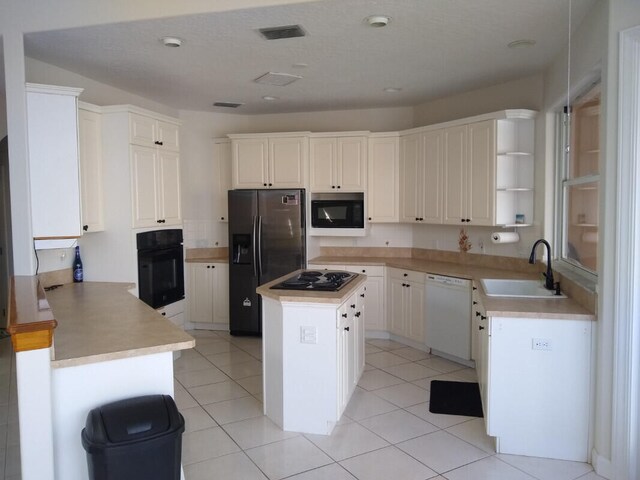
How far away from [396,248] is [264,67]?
277 centimetres

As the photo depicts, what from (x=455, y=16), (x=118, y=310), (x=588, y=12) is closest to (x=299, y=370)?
(x=118, y=310)

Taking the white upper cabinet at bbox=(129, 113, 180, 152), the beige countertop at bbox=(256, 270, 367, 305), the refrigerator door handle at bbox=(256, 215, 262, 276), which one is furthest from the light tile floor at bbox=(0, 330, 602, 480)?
the white upper cabinet at bbox=(129, 113, 180, 152)

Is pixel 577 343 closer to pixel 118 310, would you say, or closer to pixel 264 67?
pixel 118 310

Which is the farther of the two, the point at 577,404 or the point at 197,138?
the point at 197,138

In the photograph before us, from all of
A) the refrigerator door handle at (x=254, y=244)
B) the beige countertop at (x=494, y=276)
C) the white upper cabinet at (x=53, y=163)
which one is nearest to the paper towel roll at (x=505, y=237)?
the beige countertop at (x=494, y=276)

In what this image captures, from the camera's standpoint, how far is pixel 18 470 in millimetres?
3068

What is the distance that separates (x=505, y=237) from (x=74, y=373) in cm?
365

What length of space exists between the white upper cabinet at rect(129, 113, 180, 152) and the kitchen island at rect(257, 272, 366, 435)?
208 cm

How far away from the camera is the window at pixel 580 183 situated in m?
3.46

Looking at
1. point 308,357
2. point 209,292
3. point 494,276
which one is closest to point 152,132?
point 209,292

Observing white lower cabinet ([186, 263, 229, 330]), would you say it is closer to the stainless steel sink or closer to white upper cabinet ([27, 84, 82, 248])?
white upper cabinet ([27, 84, 82, 248])

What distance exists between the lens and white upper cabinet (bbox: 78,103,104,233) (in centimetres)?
422

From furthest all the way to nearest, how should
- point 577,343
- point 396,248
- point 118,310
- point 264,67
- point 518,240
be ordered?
1. point 396,248
2. point 518,240
3. point 264,67
4. point 118,310
5. point 577,343

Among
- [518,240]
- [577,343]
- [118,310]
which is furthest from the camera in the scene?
[518,240]
